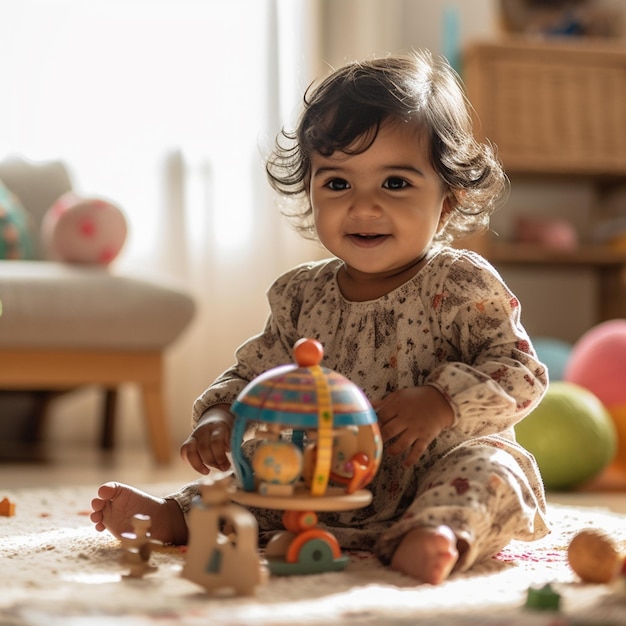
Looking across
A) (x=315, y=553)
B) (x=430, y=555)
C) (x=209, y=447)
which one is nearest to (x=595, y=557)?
(x=430, y=555)

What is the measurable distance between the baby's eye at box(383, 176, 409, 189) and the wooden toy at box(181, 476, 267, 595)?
422mm

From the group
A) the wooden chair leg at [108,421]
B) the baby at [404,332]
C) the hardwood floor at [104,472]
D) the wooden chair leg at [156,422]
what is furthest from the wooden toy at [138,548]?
the wooden chair leg at [108,421]

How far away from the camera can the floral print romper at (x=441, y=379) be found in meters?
1.03

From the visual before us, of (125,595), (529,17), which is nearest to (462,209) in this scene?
(125,595)

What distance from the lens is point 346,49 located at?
320 cm

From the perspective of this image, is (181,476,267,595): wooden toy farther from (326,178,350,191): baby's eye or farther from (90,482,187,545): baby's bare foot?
(326,178,350,191): baby's eye

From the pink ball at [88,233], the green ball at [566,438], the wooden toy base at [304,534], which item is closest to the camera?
the wooden toy base at [304,534]

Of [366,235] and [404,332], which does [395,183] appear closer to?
[366,235]

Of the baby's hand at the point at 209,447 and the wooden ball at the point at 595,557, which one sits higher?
the baby's hand at the point at 209,447

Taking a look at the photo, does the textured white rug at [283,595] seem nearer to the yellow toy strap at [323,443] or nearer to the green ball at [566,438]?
the yellow toy strap at [323,443]

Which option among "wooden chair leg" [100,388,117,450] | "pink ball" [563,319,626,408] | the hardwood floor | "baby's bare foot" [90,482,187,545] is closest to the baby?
"baby's bare foot" [90,482,187,545]

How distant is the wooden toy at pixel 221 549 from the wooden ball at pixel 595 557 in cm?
30

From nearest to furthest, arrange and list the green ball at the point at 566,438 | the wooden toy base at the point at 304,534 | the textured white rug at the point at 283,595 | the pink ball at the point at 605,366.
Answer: the textured white rug at the point at 283,595
the wooden toy base at the point at 304,534
the green ball at the point at 566,438
the pink ball at the point at 605,366

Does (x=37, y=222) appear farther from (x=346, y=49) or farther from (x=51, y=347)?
(x=346, y=49)
